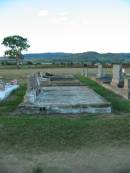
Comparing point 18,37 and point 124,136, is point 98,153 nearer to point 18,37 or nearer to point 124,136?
point 124,136

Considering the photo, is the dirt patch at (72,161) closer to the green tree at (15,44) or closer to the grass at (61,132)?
the grass at (61,132)

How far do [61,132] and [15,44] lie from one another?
64.8 m

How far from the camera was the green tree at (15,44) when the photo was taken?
7270 centimetres

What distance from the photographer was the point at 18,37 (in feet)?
238

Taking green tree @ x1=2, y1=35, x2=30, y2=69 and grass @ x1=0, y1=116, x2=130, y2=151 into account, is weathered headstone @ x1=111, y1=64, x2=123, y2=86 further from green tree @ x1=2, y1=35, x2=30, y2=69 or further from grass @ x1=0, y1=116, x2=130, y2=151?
green tree @ x1=2, y1=35, x2=30, y2=69

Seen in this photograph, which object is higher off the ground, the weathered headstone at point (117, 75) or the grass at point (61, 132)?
the weathered headstone at point (117, 75)

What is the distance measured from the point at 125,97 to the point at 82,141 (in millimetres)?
8489

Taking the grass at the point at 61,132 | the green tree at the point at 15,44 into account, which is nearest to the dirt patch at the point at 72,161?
the grass at the point at 61,132

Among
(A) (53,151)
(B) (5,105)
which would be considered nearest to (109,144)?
(A) (53,151)

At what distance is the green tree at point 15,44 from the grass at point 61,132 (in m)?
61.7

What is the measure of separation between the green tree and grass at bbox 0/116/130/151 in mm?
61711

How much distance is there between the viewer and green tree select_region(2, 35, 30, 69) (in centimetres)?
7270

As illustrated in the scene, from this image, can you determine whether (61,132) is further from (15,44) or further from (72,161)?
(15,44)

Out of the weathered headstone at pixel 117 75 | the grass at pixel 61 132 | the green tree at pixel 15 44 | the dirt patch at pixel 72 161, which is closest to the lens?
the dirt patch at pixel 72 161
